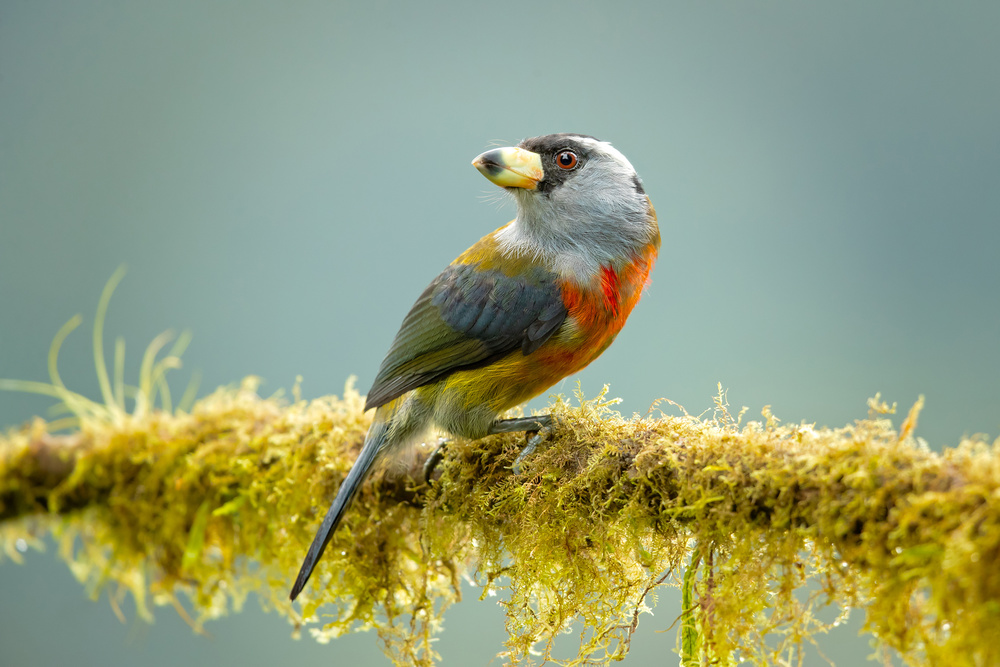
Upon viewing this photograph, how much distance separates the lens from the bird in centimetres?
193

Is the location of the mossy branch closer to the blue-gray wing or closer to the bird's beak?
the blue-gray wing

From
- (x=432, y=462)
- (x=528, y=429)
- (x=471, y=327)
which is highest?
(x=471, y=327)

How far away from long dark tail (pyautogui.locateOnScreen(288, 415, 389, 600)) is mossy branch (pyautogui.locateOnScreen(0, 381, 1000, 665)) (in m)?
0.14

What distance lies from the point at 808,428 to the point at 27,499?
2376 millimetres

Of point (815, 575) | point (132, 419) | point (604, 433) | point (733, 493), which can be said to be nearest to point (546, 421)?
point (604, 433)

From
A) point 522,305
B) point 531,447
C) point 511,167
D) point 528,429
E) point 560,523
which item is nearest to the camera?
point 560,523

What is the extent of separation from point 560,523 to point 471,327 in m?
0.64

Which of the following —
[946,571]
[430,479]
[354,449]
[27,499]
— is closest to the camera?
[946,571]

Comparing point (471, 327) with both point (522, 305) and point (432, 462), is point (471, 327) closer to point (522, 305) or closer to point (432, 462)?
point (522, 305)

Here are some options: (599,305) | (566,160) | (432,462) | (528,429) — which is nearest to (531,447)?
(528,429)

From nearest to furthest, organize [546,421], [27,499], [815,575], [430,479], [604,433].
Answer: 1. [815,575]
2. [604,433]
3. [546,421]
4. [430,479]
5. [27,499]

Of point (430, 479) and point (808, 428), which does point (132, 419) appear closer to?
point (430, 479)

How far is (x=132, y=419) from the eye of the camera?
2.34 m

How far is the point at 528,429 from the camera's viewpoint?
1.84 meters
